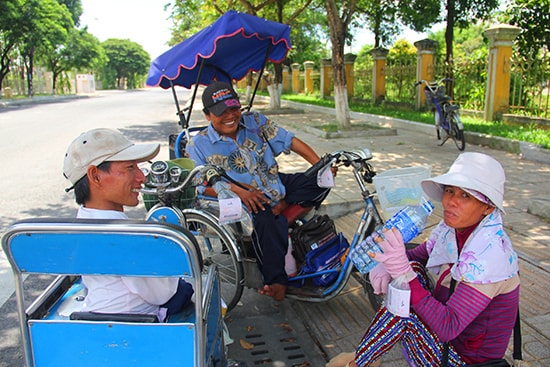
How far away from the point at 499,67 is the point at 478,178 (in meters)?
9.65

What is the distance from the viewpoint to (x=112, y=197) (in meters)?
1.93

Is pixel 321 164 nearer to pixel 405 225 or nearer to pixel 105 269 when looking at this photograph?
pixel 405 225

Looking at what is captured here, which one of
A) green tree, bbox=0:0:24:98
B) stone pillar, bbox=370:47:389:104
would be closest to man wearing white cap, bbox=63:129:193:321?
stone pillar, bbox=370:47:389:104

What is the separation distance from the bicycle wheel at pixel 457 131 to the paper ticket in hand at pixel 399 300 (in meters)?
7.15

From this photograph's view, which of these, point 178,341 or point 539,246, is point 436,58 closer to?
point 539,246

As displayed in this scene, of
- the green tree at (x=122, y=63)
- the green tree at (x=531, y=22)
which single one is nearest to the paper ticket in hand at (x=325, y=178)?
the green tree at (x=531, y=22)

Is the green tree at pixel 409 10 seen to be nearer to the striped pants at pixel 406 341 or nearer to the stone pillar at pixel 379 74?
the stone pillar at pixel 379 74

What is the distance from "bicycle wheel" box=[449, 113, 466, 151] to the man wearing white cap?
7.31 metres

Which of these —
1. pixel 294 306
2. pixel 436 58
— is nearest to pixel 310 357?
pixel 294 306

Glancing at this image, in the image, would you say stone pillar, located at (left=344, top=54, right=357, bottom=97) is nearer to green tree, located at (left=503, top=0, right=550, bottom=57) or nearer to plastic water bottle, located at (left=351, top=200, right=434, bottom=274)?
green tree, located at (left=503, top=0, right=550, bottom=57)

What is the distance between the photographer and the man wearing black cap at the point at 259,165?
9.93 feet

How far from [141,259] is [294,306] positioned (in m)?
2.04

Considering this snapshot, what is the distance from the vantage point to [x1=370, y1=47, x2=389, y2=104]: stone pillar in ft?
52.9

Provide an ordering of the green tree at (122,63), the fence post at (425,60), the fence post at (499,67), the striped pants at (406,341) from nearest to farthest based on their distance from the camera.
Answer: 1. the striped pants at (406,341)
2. the fence post at (499,67)
3. the fence post at (425,60)
4. the green tree at (122,63)
